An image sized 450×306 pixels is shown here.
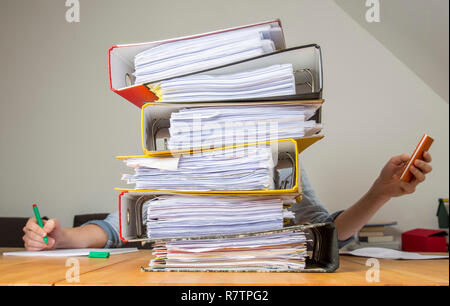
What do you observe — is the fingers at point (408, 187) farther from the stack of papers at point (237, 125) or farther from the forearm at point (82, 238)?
the forearm at point (82, 238)

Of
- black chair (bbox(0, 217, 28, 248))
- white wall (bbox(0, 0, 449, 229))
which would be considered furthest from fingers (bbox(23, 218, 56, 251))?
white wall (bbox(0, 0, 449, 229))

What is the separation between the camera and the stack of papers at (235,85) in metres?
0.58

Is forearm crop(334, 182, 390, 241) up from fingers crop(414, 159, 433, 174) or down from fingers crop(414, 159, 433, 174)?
down

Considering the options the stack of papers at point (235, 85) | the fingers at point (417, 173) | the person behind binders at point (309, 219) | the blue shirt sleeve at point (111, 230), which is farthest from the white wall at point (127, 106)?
the stack of papers at point (235, 85)

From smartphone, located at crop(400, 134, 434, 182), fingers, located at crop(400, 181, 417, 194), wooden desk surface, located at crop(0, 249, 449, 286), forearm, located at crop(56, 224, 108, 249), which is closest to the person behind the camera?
wooden desk surface, located at crop(0, 249, 449, 286)

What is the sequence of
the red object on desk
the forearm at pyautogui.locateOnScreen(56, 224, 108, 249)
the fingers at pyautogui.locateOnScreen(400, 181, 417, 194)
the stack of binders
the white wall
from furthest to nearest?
the white wall, the red object on desk, the forearm at pyautogui.locateOnScreen(56, 224, 108, 249), the fingers at pyautogui.locateOnScreen(400, 181, 417, 194), the stack of binders

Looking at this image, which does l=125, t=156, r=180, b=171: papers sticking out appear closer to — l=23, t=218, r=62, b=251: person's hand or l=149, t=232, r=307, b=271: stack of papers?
l=149, t=232, r=307, b=271: stack of papers

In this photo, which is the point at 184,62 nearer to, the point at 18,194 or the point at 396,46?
the point at 396,46

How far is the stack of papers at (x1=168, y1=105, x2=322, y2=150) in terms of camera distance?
0.56 meters

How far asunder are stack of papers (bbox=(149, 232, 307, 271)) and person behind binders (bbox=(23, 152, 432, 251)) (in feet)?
1.86

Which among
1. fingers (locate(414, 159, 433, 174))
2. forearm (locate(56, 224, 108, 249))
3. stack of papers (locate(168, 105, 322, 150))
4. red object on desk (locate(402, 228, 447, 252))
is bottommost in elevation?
red object on desk (locate(402, 228, 447, 252))

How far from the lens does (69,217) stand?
7.89ft

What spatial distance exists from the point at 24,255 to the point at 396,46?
2296 mm

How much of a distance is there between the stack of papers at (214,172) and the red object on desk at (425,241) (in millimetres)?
1785
